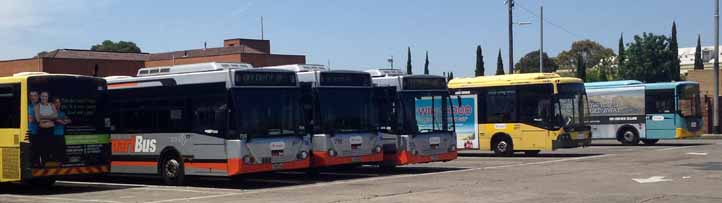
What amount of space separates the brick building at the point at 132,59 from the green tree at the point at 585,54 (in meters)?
53.6

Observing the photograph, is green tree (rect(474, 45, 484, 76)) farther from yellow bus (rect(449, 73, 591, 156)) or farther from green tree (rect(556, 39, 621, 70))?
yellow bus (rect(449, 73, 591, 156))

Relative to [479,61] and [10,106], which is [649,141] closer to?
[10,106]

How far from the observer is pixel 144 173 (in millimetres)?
19766

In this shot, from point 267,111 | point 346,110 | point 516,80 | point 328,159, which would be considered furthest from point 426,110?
point 516,80

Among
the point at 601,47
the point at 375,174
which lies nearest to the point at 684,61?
the point at 601,47

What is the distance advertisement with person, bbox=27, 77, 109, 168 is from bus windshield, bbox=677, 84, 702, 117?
77.6ft

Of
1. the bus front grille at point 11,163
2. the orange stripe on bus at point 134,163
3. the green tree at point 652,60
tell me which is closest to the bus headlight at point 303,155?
the orange stripe on bus at point 134,163

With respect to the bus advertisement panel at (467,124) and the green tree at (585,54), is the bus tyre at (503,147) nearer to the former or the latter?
the bus advertisement panel at (467,124)

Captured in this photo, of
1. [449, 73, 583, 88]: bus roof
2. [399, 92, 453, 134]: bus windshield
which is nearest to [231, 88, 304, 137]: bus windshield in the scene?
[399, 92, 453, 134]: bus windshield

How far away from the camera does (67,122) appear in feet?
58.6

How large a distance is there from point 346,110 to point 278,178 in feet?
8.12

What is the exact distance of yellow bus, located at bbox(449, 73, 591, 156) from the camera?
2842 cm

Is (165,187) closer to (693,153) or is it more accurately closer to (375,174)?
(375,174)

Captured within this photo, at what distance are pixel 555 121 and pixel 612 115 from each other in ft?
28.8
